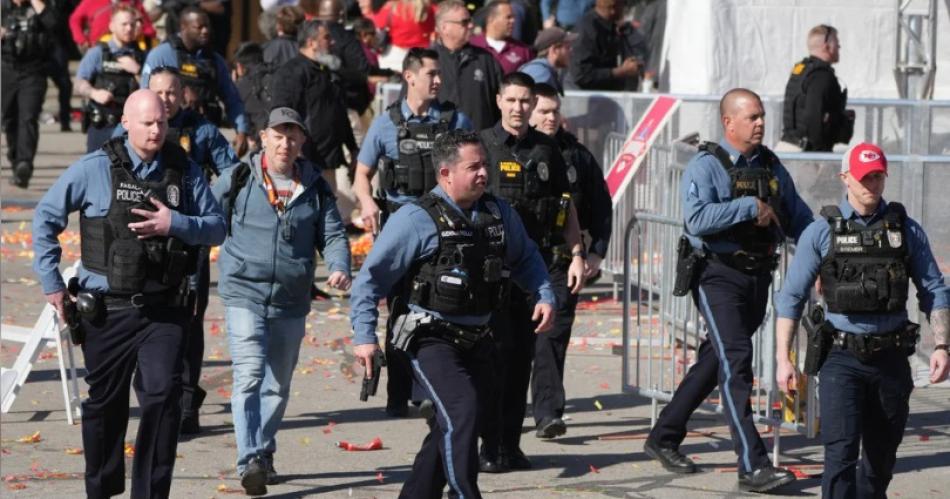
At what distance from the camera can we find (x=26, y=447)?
355 inches

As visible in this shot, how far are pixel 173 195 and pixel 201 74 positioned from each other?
14.6ft

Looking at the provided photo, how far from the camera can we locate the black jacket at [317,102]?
13.0m

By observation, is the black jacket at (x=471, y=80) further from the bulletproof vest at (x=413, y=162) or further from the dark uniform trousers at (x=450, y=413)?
the dark uniform trousers at (x=450, y=413)

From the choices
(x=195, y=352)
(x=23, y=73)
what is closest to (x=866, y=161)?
(x=195, y=352)

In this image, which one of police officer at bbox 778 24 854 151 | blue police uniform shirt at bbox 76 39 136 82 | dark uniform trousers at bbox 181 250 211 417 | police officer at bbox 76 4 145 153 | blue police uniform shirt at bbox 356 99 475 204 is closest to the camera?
dark uniform trousers at bbox 181 250 211 417

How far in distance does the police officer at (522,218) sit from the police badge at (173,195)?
6.01 feet

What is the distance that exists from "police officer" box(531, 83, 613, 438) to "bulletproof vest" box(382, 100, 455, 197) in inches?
23.5

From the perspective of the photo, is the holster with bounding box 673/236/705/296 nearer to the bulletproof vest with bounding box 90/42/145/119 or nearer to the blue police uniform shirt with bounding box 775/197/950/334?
the blue police uniform shirt with bounding box 775/197/950/334

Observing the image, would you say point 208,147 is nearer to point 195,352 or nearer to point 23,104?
point 195,352

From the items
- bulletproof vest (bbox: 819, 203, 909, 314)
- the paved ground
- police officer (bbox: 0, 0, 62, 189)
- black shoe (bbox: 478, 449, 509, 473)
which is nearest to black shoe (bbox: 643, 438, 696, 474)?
the paved ground

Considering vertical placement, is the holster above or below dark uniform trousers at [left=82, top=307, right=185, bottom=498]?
above

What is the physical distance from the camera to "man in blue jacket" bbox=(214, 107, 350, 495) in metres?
8.13

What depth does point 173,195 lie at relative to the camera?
7414 mm

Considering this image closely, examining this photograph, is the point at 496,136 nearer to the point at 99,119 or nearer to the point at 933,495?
the point at 933,495
